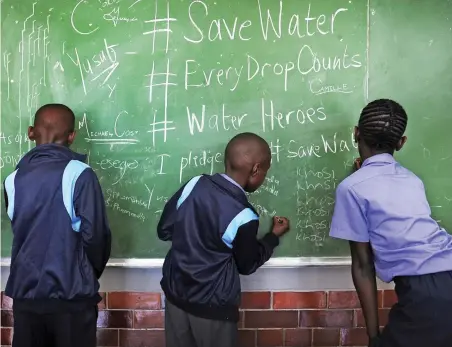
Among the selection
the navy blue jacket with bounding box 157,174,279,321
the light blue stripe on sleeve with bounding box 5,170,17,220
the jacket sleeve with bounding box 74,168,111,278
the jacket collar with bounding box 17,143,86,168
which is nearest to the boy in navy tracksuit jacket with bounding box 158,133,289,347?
the navy blue jacket with bounding box 157,174,279,321

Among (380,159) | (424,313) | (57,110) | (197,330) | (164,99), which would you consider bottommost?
(197,330)

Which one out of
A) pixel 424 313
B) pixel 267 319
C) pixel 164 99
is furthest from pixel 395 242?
pixel 164 99

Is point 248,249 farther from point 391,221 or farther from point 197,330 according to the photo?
point 391,221

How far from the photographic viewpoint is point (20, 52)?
7.89 ft

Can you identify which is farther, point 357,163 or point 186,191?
point 357,163

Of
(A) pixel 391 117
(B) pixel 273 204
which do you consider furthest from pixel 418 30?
(B) pixel 273 204

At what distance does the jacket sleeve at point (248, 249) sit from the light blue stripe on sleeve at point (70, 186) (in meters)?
0.66

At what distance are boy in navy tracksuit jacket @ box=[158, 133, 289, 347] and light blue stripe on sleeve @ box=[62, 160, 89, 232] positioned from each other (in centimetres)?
41

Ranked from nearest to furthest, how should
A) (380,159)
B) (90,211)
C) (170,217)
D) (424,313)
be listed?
(424,313)
(380,159)
(90,211)
(170,217)

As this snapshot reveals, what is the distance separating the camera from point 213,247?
1867 millimetres

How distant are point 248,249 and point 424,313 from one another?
662 millimetres

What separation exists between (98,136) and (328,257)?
1328 millimetres

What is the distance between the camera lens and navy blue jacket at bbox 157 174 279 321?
1.85m

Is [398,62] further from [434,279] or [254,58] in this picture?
[434,279]
